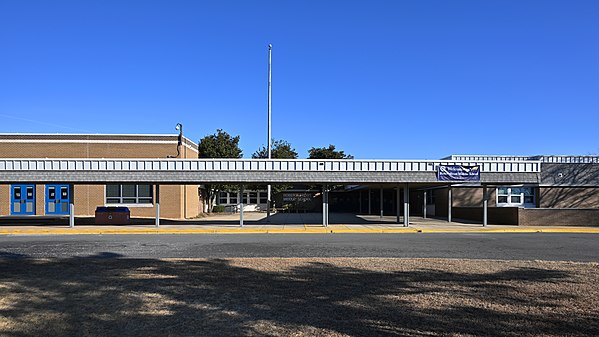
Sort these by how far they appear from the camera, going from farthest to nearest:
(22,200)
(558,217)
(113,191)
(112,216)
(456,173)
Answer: (22,200) → (113,191) → (112,216) → (558,217) → (456,173)

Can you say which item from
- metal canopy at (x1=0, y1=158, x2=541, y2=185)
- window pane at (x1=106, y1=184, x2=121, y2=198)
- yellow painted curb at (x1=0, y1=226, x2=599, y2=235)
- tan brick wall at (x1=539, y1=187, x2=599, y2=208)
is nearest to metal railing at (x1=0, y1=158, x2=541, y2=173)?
metal canopy at (x1=0, y1=158, x2=541, y2=185)

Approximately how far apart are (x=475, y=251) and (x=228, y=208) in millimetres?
39632

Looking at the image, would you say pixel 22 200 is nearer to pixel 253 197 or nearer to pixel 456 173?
pixel 253 197

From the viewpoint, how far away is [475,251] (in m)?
14.8

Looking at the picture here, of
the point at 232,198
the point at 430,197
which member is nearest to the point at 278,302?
the point at 430,197

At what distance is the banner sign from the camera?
26.3m

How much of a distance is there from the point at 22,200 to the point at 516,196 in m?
35.4

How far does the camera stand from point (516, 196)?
37.3m

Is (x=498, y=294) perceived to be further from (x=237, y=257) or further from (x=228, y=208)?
(x=228, y=208)

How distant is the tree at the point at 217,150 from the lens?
46.6 m

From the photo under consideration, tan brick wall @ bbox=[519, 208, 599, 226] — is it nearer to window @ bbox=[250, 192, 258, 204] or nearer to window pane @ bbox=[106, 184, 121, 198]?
window pane @ bbox=[106, 184, 121, 198]

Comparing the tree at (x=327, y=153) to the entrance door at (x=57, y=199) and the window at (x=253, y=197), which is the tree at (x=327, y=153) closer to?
the window at (x=253, y=197)

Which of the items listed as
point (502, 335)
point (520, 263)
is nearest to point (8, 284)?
point (502, 335)

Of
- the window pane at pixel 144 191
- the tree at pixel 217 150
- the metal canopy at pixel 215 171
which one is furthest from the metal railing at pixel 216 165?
the tree at pixel 217 150
